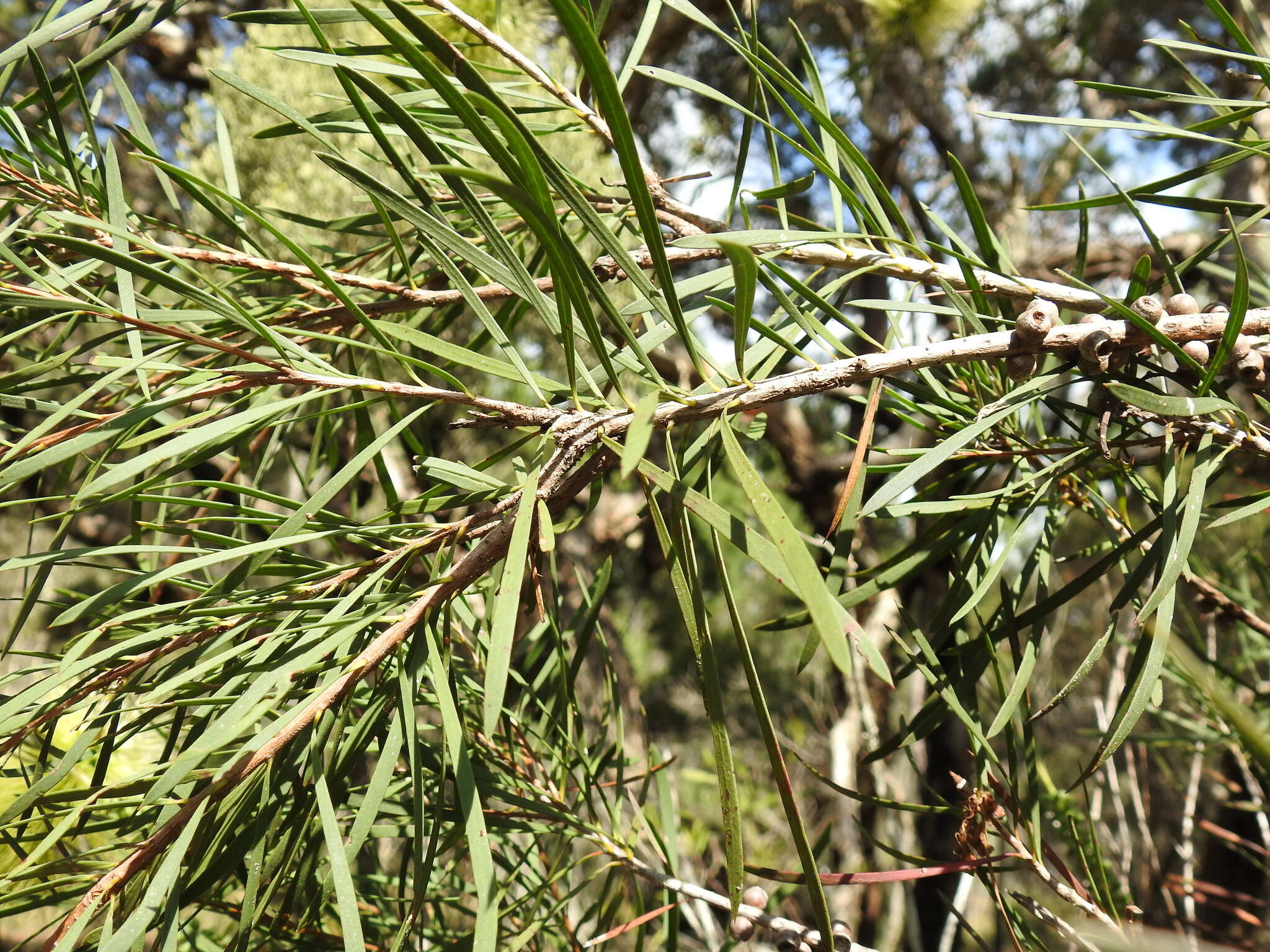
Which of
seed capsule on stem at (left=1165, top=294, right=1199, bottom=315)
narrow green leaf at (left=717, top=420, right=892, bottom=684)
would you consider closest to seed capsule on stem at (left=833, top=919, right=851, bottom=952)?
narrow green leaf at (left=717, top=420, right=892, bottom=684)

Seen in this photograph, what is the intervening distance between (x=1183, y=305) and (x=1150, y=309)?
0.03 metres

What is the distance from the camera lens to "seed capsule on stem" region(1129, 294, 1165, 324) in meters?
0.27

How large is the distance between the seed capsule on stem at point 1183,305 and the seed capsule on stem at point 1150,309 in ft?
0.06

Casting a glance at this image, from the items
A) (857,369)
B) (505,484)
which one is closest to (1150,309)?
(857,369)

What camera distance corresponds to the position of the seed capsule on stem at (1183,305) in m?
0.28

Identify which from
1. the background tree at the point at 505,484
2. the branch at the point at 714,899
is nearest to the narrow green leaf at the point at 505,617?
the background tree at the point at 505,484

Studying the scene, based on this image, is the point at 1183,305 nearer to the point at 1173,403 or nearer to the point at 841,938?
the point at 1173,403

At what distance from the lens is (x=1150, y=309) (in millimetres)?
266

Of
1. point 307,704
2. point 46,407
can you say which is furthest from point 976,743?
point 46,407

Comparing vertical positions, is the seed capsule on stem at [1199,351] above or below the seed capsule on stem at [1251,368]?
above

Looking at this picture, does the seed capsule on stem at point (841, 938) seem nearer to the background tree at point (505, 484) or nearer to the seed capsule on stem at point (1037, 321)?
the background tree at point (505, 484)

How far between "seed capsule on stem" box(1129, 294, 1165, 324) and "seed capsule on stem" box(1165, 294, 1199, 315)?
0.02m

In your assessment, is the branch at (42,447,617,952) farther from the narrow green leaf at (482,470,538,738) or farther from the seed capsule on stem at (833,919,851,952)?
the seed capsule on stem at (833,919,851,952)

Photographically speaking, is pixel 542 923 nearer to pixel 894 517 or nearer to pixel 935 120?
pixel 894 517
